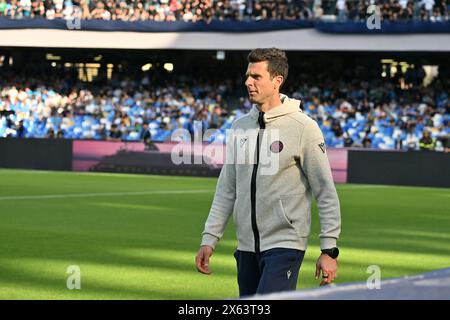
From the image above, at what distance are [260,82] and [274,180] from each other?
57cm

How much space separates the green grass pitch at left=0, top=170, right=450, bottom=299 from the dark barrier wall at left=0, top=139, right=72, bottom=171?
658 centimetres

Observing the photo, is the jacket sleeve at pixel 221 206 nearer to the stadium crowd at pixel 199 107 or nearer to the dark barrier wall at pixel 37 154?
the stadium crowd at pixel 199 107

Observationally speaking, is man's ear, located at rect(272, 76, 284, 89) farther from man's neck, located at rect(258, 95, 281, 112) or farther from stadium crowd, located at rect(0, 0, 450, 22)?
stadium crowd, located at rect(0, 0, 450, 22)

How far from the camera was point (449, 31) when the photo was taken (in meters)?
40.4

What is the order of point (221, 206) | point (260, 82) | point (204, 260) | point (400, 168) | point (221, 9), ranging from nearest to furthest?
point (260, 82)
point (204, 260)
point (221, 206)
point (400, 168)
point (221, 9)

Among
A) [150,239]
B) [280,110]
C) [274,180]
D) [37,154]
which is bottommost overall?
[37,154]

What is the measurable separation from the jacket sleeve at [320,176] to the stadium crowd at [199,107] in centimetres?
3012

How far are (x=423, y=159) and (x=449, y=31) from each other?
820cm

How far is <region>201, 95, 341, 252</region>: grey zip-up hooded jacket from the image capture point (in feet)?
22.4

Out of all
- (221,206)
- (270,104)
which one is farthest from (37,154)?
(270,104)

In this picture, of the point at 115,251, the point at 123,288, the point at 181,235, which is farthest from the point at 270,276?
the point at 181,235

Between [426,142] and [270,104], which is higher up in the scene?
[270,104]

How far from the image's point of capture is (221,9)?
145ft

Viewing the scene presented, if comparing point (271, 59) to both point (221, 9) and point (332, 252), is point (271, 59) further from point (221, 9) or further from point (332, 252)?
point (221, 9)
